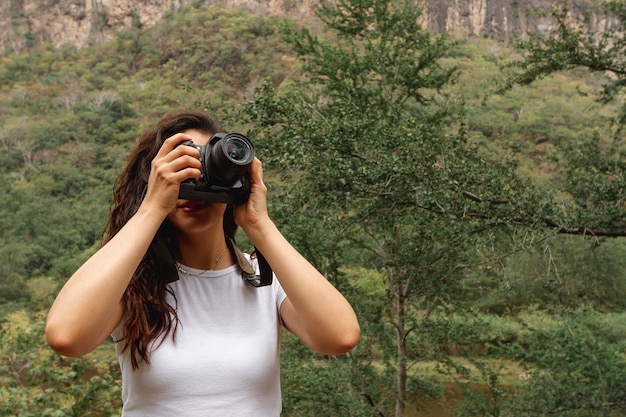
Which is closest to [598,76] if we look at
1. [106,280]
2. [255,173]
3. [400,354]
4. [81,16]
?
[400,354]

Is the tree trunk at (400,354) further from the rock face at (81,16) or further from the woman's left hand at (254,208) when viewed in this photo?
the rock face at (81,16)

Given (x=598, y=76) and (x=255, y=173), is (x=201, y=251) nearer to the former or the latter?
(x=255, y=173)

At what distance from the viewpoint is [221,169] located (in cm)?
106

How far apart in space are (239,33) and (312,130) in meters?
47.5

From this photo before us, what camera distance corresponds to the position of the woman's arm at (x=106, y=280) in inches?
35.8

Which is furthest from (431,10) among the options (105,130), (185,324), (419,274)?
(185,324)

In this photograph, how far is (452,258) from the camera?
624cm

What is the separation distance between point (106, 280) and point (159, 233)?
20cm

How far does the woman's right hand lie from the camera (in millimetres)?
1009

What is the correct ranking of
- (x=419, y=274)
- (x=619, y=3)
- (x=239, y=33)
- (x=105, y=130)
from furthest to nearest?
1. (x=239, y=33)
2. (x=105, y=130)
3. (x=419, y=274)
4. (x=619, y=3)

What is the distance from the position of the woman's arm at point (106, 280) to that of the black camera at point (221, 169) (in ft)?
0.12

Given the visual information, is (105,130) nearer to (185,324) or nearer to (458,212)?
(458,212)

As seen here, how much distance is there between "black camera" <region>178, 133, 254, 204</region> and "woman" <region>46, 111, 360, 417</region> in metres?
0.02

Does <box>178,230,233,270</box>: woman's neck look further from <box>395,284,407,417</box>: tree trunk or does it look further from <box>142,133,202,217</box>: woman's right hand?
<box>395,284,407,417</box>: tree trunk
